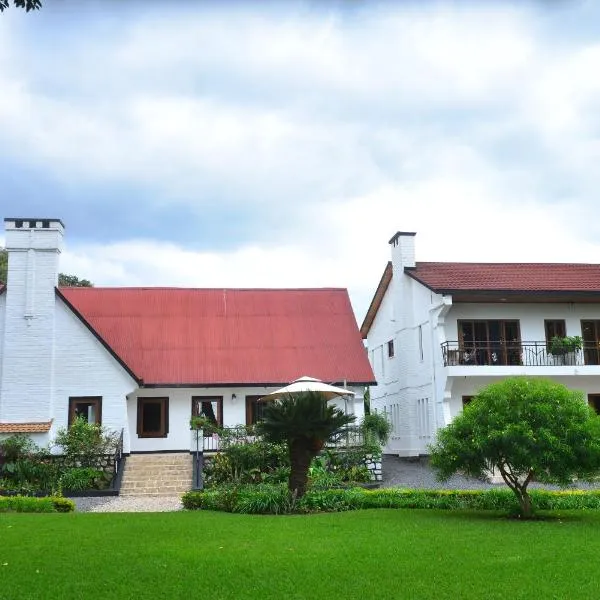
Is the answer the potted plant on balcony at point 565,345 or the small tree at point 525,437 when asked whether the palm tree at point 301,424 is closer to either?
the small tree at point 525,437

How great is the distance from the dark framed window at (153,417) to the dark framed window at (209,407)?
0.96 metres

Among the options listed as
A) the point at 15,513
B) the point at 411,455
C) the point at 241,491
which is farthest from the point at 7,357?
the point at 411,455

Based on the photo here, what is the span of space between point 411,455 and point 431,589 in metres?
20.4

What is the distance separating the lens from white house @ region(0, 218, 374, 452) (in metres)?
24.4

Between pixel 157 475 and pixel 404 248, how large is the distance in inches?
Result: 494

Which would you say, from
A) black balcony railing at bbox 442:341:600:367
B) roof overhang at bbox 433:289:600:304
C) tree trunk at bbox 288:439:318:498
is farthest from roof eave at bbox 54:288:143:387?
black balcony railing at bbox 442:341:600:367

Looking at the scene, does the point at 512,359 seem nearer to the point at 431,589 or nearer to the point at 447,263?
the point at 447,263

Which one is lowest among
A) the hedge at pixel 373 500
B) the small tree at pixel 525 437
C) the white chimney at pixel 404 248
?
the hedge at pixel 373 500

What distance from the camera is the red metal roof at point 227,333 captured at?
26422 millimetres

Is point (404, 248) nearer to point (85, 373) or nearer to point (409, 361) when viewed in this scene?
point (409, 361)

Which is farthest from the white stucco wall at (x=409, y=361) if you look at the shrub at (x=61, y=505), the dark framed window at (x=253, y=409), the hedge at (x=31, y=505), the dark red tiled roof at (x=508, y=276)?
the hedge at (x=31, y=505)

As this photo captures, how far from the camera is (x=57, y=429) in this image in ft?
78.9

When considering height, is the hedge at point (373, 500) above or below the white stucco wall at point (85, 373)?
below

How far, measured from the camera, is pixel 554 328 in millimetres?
27828
